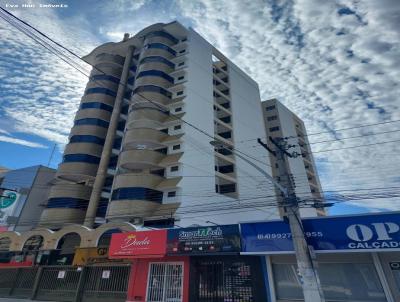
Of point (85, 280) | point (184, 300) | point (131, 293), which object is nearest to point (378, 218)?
point (184, 300)

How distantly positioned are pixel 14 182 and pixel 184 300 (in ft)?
122

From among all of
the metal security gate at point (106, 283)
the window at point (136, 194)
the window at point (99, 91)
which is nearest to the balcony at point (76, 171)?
the window at point (136, 194)

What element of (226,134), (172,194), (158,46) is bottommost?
(172,194)

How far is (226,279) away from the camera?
1253 cm

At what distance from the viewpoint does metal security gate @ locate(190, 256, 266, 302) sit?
11767 mm

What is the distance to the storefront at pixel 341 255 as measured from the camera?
982cm

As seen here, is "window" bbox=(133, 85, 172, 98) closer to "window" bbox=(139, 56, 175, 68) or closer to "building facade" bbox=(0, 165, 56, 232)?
"window" bbox=(139, 56, 175, 68)

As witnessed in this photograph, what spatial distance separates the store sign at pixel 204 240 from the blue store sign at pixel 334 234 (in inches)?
25.8

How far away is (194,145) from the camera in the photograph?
3011 centimetres

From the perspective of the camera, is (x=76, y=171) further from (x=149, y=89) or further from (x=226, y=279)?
(x=226, y=279)

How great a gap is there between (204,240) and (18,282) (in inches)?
606

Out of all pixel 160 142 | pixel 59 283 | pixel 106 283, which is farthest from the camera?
pixel 160 142

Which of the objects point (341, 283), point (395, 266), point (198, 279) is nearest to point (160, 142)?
point (198, 279)

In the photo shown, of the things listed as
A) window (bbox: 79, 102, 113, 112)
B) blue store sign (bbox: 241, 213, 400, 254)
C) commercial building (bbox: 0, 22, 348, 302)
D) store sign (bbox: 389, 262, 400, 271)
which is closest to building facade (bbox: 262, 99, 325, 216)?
commercial building (bbox: 0, 22, 348, 302)
